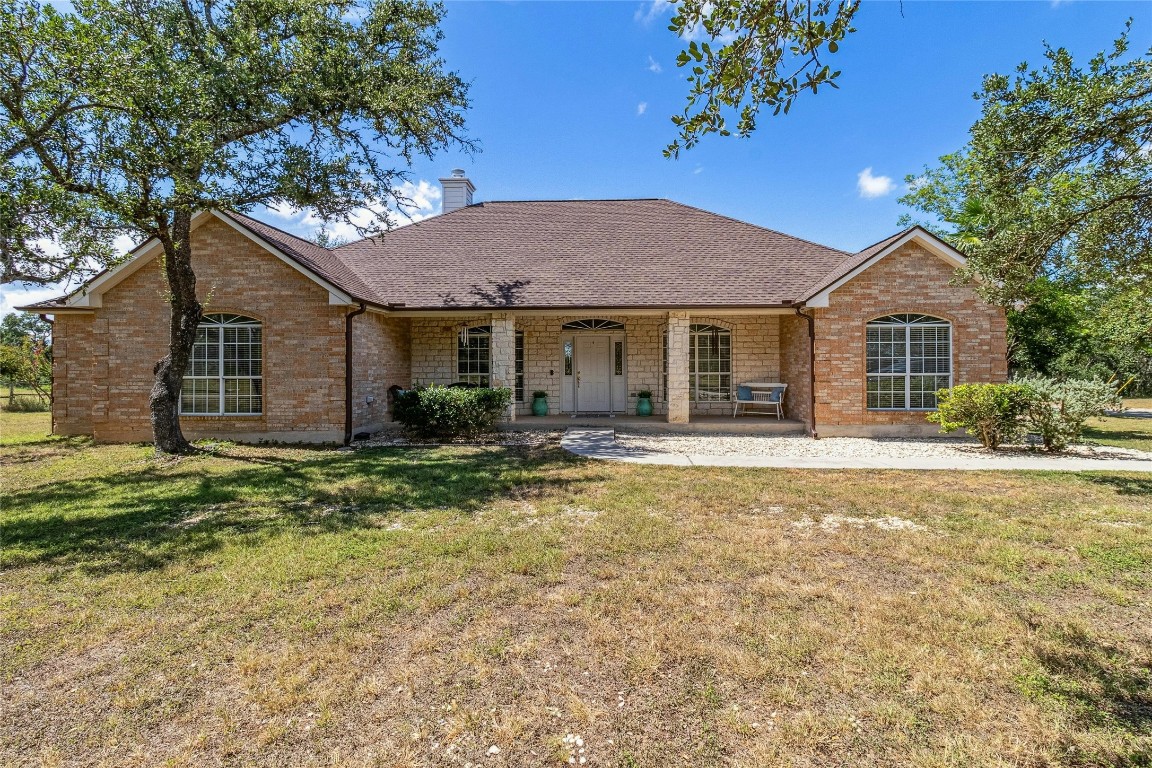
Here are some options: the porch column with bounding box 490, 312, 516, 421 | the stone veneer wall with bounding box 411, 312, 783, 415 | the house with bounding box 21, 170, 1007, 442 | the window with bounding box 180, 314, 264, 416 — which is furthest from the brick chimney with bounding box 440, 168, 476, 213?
the window with bounding box 180, 314, 264, 416

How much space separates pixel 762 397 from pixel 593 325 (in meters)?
5.26

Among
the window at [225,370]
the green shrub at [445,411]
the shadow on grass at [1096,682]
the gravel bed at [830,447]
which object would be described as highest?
the window at [225,370]

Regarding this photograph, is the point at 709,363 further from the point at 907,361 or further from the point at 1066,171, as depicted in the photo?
the point at 1066,171

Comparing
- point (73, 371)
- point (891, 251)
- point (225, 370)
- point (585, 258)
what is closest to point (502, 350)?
point (585, 258)

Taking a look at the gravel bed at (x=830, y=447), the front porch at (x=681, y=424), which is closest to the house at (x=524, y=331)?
the front porch at (x=681, y=424)

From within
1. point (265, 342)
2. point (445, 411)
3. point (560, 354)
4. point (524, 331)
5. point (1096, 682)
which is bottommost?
point (1096, 682)

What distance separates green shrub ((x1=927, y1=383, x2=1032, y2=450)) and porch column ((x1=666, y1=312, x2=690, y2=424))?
557 centimetres

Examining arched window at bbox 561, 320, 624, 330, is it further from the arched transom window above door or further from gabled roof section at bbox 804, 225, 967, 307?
gabled roof section at bbox 804, 225, 967, 307

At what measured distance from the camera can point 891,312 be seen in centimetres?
1181

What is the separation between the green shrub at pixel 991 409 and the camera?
32.6ft

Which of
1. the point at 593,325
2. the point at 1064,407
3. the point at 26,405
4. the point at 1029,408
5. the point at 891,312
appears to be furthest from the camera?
the point at 26,405

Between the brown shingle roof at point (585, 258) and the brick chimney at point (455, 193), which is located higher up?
the brick chimney at point (455, 193)

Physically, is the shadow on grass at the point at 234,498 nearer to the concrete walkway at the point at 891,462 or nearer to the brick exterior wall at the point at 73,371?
the concrete walkway at the point at 891,462

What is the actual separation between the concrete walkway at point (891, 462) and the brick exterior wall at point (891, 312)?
2.59 meters
